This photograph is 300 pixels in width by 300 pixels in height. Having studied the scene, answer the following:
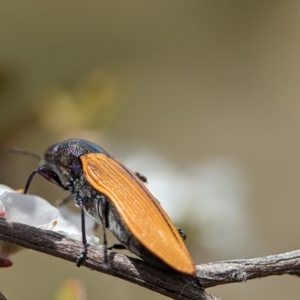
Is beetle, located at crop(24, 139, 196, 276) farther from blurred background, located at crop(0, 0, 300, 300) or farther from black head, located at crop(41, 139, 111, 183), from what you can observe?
blurred background, located at crop(0, 0, 300, 300)

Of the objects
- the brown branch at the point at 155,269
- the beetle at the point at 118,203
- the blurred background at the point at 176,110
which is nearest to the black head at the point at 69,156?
the beetle at the point at 118,203

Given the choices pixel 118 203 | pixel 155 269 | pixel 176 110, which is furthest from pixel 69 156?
pixel 176 110

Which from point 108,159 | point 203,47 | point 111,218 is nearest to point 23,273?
point 108,159

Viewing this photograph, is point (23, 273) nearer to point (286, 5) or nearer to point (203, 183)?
point (203, 183)

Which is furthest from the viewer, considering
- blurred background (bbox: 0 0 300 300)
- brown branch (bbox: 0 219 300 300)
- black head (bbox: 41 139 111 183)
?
blurred background (bbox: 0 0 300 300)

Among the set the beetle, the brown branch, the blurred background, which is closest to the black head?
the beetle

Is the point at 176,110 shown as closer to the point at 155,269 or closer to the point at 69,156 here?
the point at 69,156
